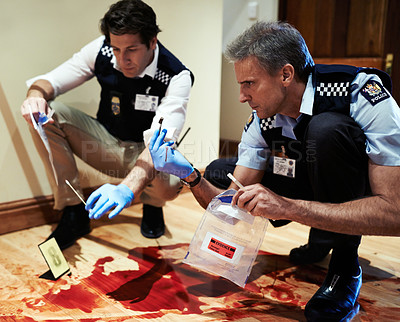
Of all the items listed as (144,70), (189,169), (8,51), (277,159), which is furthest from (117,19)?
(277,159)

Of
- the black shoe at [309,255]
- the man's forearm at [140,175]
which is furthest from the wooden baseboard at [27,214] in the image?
the black shoe at [309,255]

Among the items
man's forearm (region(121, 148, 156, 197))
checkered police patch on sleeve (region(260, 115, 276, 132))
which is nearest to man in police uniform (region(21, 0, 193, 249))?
man's forearm (region(121, 148, 156, 197))

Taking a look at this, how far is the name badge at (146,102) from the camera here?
162cm

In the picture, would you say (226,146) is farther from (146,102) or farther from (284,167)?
(284,167)

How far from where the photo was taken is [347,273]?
Result: 1.17 metres

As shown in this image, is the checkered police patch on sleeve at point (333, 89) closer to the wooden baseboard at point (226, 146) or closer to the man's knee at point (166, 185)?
the man's knee at point (166, 185)

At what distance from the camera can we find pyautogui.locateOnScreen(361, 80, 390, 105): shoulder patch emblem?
101 cm

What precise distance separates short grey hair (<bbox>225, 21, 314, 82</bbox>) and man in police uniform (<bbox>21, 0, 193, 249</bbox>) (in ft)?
1.47

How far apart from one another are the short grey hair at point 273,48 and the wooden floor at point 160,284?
0.67 m

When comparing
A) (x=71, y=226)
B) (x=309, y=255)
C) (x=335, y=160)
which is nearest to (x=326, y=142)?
(x=335, y=160)

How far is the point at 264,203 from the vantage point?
964 millimetres

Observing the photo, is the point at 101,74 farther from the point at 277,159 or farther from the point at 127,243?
the point at 277,159

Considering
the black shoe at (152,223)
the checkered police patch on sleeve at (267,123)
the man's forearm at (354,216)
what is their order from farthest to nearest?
the black shoe at (152,223) → the checkered police patch on sleeve at (267,123) → the man's forearm at (354,216)

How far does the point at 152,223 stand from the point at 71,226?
330 mm
